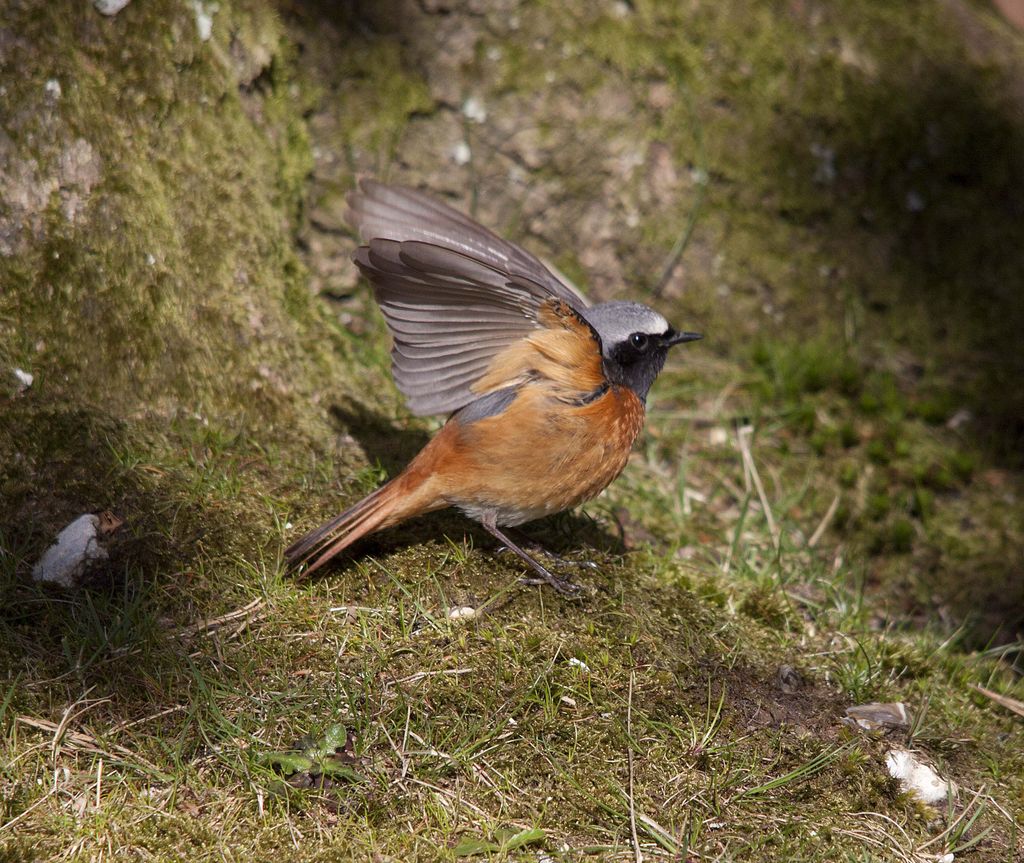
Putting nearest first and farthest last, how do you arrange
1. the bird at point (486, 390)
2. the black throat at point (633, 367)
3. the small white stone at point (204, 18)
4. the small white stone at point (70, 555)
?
the small white stone at point (70, 555) → the bird at point (486, 390) → the black throat at point (633, 367) → the small white stone at point (204, 18)

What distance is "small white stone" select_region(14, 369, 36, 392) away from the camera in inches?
157

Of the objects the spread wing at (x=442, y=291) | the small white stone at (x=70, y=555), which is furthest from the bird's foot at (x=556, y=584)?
the small white stone at (x=70, y=555)

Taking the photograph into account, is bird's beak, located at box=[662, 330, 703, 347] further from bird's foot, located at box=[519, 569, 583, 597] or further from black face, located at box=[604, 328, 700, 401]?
bird's foot, located at box=[519, 569, 583, 597]

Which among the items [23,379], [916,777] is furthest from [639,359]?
[23,379]

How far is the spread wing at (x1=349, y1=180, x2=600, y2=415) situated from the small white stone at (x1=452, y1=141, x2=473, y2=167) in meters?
1.89

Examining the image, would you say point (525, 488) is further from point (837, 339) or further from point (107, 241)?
point (837, 339)

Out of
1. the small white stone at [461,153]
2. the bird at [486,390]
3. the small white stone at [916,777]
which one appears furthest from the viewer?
the small white stone at [461,153]

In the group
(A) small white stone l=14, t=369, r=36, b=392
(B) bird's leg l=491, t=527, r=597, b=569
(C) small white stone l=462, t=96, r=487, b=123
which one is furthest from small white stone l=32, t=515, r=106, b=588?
(C) small white stone l=462, t=96, r=487, b=123

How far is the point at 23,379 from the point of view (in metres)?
3.99

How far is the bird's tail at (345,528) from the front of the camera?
3.81 meters

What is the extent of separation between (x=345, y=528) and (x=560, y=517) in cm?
117

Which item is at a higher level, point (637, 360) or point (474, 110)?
point (474, 110)

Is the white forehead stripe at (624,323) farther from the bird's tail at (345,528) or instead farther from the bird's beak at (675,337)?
the bird's tail at (345,528)

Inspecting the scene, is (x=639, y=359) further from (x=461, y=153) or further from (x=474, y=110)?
(x=474, y=110)
